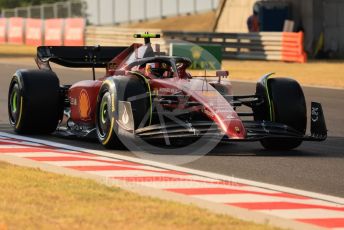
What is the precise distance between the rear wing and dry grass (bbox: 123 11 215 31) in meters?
51.3

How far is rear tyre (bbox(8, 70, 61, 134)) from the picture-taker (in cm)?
1369

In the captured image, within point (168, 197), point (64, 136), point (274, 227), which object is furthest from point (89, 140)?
point (274, 227)

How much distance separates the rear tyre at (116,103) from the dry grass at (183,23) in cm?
5375

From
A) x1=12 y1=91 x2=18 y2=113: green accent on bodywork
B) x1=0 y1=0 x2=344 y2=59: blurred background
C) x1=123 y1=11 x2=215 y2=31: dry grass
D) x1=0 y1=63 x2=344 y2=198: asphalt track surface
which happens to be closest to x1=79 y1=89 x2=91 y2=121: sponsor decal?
x1=0 y1=63 x2=344 y2=198: asphalt track surface

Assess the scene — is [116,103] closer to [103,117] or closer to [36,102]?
[103,117]

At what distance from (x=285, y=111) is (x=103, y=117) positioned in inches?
89.1

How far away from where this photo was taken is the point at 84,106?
44.4 ft

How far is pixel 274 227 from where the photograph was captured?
7566 millimetres

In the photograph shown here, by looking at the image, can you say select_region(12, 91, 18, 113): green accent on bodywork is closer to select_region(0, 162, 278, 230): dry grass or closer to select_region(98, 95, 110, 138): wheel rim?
select_region(98, 95, 110, 138): wheel rim

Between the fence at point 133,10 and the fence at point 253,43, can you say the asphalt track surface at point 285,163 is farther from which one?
the fence at point 133,10

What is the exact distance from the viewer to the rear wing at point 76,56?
14780 mm

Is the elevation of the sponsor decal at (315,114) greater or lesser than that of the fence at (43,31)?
greater

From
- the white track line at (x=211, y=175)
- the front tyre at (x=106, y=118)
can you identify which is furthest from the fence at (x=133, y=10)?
the front tyre at (x=106, y=118)

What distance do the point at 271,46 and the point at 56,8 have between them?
103 feet
